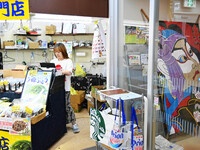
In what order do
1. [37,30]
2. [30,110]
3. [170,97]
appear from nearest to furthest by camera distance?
[170,97], [30,110], [37,30]

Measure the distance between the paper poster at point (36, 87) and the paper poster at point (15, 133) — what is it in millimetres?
506

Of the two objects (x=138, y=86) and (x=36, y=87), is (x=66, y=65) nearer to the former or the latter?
(x=36, y=87)

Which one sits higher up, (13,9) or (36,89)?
(13,9)

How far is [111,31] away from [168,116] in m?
1.27

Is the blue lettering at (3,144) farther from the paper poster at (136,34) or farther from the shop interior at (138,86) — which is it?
the paper poster at (136,34)


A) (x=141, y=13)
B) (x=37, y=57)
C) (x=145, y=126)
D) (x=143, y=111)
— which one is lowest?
(x=145, y=126)

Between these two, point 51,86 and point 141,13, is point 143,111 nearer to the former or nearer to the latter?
point 141,13

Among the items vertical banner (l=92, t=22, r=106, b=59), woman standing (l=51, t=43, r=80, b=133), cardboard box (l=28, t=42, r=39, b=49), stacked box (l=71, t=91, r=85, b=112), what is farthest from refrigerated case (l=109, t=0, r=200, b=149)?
cardboard box (l=28, t=42, r=39, b=49)

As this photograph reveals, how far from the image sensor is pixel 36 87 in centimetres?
290

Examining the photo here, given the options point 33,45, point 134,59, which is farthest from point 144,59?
point 33,45

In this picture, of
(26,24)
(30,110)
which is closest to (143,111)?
(30,110)

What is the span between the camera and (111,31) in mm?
2576

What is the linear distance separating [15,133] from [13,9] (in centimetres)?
158

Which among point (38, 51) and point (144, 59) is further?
point (38, 51)
